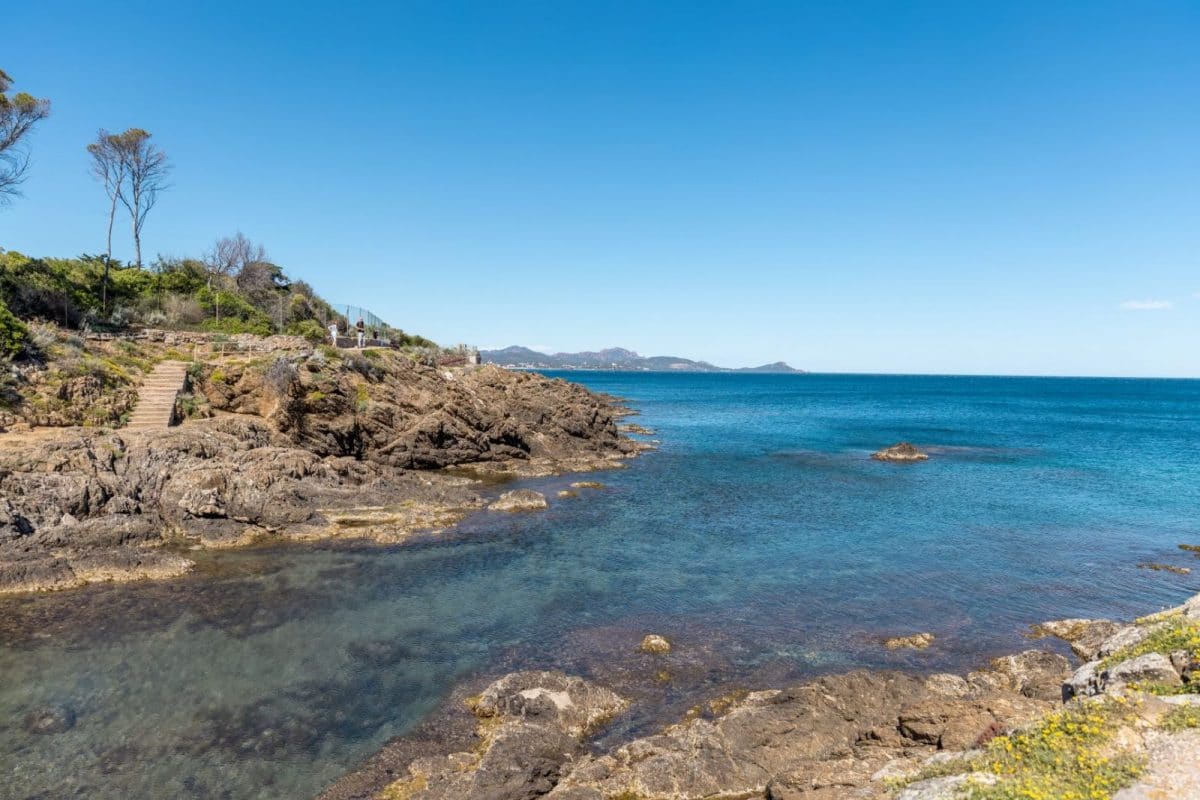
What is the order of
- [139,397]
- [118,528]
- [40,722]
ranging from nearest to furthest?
[40,722] → [118,528] → [139,397]

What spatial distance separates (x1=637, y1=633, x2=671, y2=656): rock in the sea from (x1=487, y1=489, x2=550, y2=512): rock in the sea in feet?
53.9

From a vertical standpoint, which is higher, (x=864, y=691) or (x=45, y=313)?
(x=45, y=313)

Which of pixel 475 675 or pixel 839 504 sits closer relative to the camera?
pixel 475 675

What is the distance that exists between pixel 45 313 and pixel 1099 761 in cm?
5815

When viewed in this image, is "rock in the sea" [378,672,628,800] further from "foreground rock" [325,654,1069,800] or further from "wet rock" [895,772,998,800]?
"wet rock" [895,772,998,800]

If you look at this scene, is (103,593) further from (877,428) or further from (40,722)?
(877,428)

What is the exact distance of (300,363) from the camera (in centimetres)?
4081

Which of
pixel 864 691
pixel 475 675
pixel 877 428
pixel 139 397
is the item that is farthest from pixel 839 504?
pixel 877 428

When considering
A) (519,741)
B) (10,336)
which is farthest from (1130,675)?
(10,336)

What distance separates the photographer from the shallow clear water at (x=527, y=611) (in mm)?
13859

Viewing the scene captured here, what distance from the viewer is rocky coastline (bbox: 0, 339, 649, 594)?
77.6ft

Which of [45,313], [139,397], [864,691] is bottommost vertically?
[864,691]

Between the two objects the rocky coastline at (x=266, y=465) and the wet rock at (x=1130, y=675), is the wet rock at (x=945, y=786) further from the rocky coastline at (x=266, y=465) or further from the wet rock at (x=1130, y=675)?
the rocky coastline at (x=266, y=465)

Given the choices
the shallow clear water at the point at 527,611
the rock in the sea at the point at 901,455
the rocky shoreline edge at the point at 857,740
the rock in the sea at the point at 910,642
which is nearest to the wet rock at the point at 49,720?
the shallow clear water at the point at 527,611
